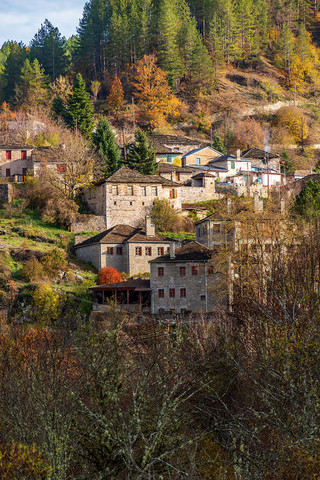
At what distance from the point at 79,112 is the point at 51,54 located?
38.3m

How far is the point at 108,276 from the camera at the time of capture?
48250mm

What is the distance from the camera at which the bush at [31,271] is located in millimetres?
46438

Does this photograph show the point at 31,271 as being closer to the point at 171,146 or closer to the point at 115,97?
the point at 171,146

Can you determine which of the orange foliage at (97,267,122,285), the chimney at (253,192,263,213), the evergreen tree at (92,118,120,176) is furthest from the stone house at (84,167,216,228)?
the orange foliage at (97,267,122,285)

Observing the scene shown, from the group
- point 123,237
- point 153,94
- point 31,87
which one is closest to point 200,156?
point 153,94

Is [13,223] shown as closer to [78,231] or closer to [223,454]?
[78,231]

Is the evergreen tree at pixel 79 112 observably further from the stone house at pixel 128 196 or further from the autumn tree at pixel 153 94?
the stone house at pixel 128 196

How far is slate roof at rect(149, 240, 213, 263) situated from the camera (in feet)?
146

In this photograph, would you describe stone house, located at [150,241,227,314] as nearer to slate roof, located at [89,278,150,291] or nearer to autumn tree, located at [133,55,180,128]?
slate roof, located at [89,278,150,291]

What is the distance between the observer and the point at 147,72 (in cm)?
10506

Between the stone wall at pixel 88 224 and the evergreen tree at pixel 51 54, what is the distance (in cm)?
6162

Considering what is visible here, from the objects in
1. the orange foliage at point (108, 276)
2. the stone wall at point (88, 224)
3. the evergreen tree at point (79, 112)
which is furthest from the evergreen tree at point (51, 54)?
the orange foliage at point (108, 276)

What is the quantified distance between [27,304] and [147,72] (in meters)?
70.2

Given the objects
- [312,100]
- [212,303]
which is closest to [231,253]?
[212,303]
